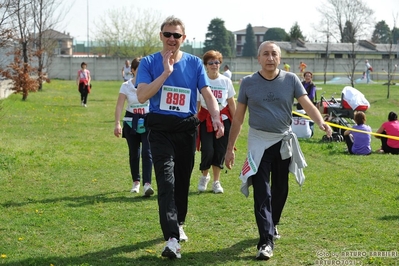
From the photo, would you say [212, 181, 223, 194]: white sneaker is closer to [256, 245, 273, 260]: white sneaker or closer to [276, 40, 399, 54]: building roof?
[256, 245, 273, 260]: white sneaker

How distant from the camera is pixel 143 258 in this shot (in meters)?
6.22

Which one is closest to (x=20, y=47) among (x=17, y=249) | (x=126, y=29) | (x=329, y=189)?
(x=329, y=189)

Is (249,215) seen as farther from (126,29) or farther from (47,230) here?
(126,29)

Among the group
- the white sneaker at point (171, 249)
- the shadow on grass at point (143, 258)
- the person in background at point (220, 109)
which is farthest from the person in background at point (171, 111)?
the person in background at point (220, 109)

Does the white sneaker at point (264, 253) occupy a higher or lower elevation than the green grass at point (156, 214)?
higher

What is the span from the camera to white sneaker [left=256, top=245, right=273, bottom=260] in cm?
612

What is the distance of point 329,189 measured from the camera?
988 centimetres

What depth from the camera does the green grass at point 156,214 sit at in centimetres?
640

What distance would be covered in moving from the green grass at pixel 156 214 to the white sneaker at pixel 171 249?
6cm

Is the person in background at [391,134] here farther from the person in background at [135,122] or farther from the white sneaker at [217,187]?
the person in background at [135,122]

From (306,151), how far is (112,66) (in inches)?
2063

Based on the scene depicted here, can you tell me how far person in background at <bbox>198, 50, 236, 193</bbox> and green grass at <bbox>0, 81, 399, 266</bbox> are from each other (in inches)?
20.4

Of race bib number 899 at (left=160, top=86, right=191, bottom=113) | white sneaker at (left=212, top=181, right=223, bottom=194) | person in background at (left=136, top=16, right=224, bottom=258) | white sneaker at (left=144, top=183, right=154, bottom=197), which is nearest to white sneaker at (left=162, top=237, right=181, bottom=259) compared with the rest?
person in background at (left=136, top=16, right=224, bottom=258)

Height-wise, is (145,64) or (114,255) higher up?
(145,64)
